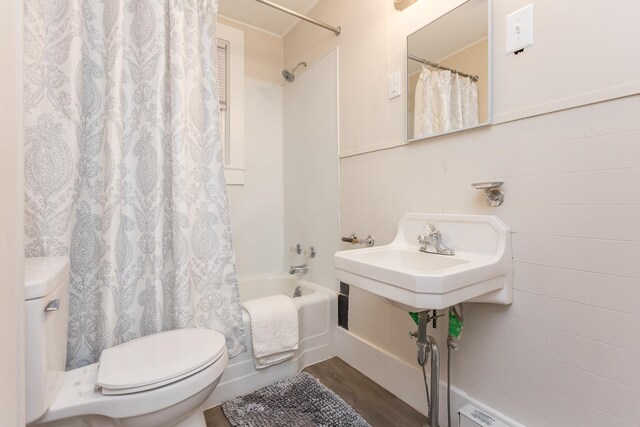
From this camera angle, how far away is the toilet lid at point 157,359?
93cm

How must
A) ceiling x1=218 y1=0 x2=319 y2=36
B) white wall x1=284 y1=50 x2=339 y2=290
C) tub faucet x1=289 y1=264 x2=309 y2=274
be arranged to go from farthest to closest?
tub faucet x1=289 y1=264 x2=309 y2=274, ceiling x1=218 y1=0 x2=319 y2=36, white wall x1=284 y1=50 x2=339 y2=290

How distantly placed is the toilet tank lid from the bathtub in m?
0.81

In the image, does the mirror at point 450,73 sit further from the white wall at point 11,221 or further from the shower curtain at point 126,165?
the white wall at point 11,221

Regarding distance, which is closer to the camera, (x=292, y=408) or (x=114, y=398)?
(x=114, y=398)

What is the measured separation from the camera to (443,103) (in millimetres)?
1339

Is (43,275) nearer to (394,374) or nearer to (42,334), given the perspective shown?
(42,334)

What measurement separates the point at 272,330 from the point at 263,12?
2.22 metres

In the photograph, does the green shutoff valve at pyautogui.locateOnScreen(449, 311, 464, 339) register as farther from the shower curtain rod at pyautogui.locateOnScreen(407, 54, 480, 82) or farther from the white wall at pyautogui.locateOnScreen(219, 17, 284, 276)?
the white wall at pyautogui.locateOnScreen(219, 17, 284, 276)

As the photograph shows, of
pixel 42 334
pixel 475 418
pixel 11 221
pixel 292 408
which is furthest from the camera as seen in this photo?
pixel 292 408

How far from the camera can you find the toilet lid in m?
0.93

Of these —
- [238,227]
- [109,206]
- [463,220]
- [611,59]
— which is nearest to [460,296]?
[463,220]

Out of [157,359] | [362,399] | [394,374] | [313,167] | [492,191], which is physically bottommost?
[362,399]

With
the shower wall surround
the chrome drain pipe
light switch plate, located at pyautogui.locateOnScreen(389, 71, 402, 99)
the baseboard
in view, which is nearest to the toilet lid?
the chrome drain pipe

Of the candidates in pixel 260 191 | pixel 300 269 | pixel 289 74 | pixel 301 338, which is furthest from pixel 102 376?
pixel 289 74
